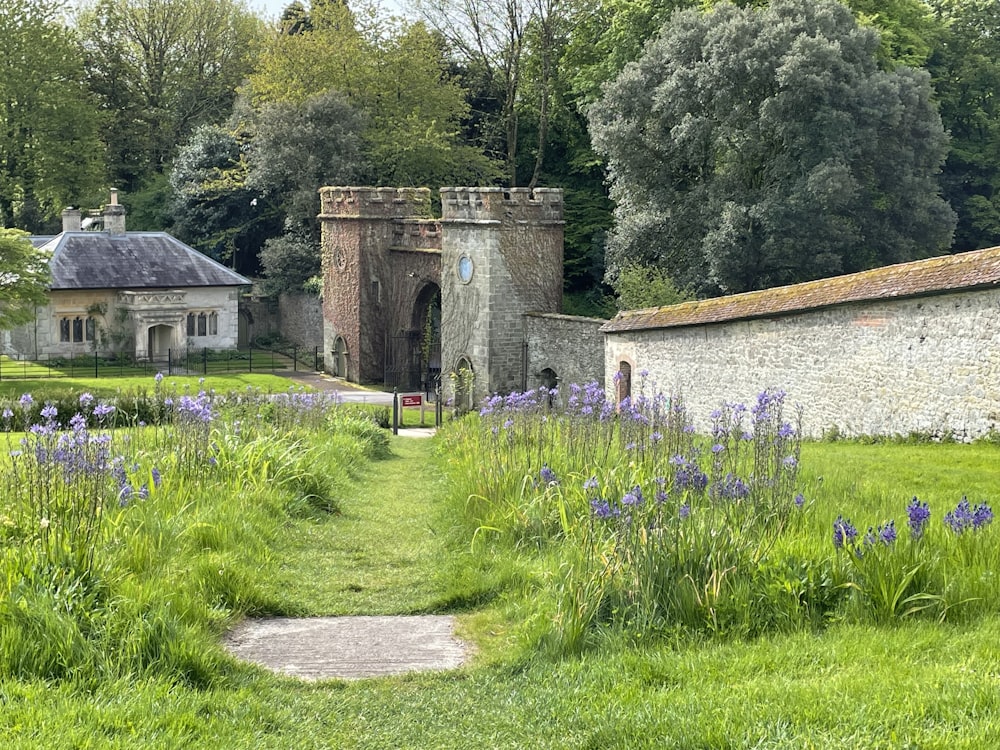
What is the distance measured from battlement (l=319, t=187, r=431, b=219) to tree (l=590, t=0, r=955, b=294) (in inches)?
374

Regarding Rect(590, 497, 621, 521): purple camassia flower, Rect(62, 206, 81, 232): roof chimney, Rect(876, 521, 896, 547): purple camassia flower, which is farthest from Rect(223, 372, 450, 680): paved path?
Rect(62, 206, 81, 232): roof chimney

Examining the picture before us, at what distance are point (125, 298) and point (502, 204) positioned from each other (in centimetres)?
1545

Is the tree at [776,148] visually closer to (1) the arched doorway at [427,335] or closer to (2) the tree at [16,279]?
(1) the arched doorway at [427,335]

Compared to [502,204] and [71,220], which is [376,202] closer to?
[502,204]

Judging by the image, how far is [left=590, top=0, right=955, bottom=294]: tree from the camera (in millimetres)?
27812

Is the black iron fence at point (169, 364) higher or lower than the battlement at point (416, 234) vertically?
lower

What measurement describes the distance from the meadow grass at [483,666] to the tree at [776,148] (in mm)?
18553

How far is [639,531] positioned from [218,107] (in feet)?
169

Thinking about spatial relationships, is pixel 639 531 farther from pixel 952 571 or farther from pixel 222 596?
pixel 222 596

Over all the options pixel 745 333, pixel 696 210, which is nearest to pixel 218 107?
pixel 696 210

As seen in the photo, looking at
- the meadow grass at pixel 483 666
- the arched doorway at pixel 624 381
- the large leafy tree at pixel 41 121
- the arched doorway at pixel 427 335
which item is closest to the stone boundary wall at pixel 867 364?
the arched doorway at pixel 624 381

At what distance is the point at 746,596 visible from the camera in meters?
7.16

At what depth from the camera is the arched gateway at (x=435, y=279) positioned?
107 ft

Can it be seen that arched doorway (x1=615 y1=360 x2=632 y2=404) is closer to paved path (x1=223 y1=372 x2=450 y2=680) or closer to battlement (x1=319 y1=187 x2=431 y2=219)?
paved path (x1=223 y1=372 x2=450 y2=680)
